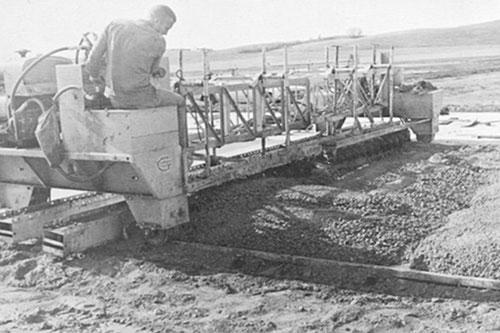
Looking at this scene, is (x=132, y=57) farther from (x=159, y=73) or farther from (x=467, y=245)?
(x=467, y=245)

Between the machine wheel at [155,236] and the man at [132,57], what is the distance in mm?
1332

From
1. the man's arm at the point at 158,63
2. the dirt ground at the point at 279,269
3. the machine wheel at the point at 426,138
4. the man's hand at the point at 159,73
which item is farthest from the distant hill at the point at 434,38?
the man's arm at the point at 158,63

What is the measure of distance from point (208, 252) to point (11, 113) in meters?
2.82

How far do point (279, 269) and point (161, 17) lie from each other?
2818mm

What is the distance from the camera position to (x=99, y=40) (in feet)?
25.0

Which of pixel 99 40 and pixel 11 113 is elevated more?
pixel 99 40

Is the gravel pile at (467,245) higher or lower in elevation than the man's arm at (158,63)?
lower

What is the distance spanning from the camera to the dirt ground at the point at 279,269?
5.93 meters

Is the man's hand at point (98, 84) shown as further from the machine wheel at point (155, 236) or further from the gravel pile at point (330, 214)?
the gravel pile at point (330, 214)

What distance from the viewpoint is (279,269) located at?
7117mm

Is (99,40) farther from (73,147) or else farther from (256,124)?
(256,124)

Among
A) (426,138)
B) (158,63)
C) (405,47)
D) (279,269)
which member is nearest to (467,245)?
(279,269)

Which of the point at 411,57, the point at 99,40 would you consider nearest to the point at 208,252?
the point at 99,40

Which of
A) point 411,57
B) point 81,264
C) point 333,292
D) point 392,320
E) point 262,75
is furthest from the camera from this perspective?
point 411,57
